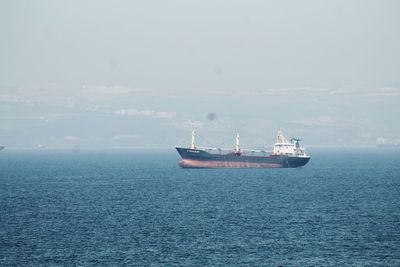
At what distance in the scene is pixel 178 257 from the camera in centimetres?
5953

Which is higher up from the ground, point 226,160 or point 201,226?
point 226,160

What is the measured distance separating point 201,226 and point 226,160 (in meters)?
120

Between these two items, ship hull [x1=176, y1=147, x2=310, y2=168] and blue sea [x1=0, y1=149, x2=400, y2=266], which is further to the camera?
ship hull [x1=176, y1=147, x2=310, y2=168]

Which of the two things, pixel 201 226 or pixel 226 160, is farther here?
pixel 226 160

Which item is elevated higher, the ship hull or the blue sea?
the ship hull

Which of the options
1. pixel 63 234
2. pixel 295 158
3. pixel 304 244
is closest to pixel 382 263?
pixel 304 244

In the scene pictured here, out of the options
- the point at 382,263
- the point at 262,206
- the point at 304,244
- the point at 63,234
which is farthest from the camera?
the point at 262,206

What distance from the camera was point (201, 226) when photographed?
76.8 m

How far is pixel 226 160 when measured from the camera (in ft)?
645

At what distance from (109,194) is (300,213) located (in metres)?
40.7

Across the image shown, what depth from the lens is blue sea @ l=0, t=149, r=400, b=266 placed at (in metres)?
59.7

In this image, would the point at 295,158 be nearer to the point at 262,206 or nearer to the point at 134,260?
the point at 262,206

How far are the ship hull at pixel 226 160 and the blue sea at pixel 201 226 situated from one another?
199 feet

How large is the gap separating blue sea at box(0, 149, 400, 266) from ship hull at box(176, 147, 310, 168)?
6054 cm
